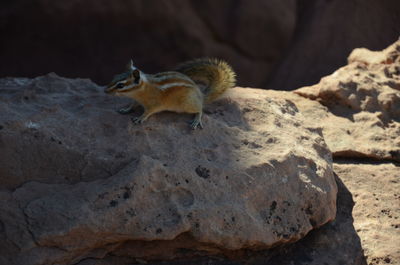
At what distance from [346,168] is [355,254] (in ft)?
3.40

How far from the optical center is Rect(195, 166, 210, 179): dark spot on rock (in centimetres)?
335

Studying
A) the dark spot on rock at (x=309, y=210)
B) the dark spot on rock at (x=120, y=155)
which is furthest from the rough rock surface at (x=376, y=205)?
the dark spot on rock at (x=120, y=155)

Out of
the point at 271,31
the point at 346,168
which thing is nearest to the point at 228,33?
the point at 271,31

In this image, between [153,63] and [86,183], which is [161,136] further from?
[153,63]

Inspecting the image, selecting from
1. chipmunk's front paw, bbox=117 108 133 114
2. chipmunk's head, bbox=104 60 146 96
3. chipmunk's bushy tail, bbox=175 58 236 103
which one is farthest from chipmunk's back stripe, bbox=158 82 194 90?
chipmunk's bushy tail, bbox=175 58 236 103

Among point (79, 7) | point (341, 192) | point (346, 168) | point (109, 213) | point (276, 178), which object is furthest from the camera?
point (79, 7)

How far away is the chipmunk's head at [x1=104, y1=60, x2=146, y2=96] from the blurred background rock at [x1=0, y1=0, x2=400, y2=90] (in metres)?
4.75

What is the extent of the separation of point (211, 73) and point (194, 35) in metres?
4.41

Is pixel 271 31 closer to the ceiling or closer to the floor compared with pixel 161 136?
closer to the ceiling

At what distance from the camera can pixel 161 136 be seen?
11.9 feet

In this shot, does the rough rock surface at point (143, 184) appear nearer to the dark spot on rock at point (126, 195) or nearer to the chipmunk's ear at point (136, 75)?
the dark spot on rock at point (126, 195)

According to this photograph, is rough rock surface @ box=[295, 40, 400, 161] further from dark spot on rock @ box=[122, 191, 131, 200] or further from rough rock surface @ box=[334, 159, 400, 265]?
dark spot on rock @ box=[122, 191, 131, 200]

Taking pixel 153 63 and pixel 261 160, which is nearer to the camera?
pixel 261 160

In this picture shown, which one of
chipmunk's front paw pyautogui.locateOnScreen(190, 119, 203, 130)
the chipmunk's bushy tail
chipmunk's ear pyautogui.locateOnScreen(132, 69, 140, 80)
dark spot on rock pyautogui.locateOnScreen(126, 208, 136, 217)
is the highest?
the chipmunk's bushy tail
